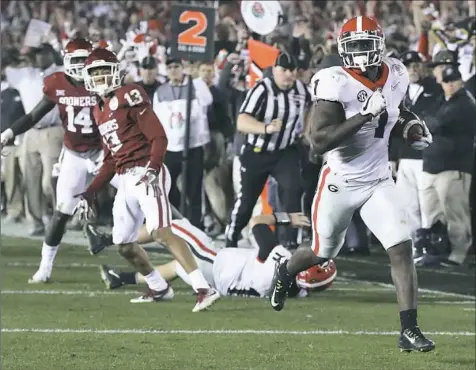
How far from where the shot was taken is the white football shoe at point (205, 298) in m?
9.86

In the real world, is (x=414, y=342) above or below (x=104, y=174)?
below

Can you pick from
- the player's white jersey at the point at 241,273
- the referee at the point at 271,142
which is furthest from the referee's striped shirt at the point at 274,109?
A: the player's white jersey at the point at 241,273

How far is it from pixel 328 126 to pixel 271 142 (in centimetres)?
496

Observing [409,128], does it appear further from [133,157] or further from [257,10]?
[257,10]

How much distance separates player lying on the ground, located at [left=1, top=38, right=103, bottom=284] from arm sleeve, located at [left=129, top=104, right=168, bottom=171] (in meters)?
1.51

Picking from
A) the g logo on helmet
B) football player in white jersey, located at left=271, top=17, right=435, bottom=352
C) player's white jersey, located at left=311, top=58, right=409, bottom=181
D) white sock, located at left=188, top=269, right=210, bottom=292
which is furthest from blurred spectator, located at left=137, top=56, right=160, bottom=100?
player's white jersey, located at left=311, top=58, right=409, bottom=181

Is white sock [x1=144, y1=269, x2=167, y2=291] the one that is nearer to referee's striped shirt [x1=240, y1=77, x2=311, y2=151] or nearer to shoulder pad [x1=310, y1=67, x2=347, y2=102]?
referee's striped shirt [x1=240, y1=77, x2=311, y2=151]

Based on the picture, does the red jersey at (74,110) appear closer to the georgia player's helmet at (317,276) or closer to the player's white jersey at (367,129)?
the georgia player's helmet at (317,276)

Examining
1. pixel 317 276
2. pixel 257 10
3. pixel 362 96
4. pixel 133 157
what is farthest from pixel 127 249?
pixel 257 10

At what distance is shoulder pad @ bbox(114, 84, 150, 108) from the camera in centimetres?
989

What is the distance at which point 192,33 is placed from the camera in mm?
14312

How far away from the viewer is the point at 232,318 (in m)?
9.69

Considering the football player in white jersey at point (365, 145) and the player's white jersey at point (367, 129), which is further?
the player's white jersey at point (367, 129)

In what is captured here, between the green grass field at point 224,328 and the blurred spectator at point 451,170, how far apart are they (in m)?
0.83
